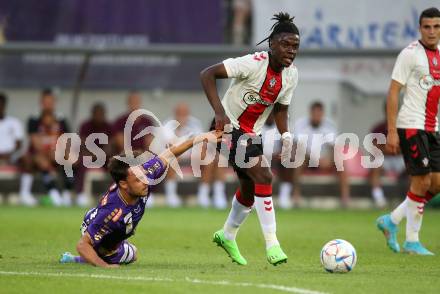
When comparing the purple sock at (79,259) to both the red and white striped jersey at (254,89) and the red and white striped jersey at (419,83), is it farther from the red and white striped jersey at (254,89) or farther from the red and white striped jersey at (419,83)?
the red and white striped jersey at (419,83)

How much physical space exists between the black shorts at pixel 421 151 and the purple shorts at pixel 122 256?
3.48 metres

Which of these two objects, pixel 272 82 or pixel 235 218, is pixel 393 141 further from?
pixel 235 218

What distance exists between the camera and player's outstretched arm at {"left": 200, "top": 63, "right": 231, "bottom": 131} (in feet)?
31.8

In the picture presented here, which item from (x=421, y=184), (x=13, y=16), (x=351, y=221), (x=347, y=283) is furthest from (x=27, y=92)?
(x=347, y=283)

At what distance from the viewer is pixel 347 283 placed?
28.1 feet

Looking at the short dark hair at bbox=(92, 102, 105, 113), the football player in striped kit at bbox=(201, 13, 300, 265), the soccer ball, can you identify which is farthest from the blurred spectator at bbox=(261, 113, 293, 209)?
the soccer ball

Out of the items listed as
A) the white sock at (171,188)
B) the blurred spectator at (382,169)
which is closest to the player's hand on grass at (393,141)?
the blurred spectator at (382,169)

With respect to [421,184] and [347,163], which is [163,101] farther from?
[421,184]

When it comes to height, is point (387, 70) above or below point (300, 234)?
above

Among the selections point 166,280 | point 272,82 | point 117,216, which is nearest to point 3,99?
point 272,82

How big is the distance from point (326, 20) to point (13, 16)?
7.14 m

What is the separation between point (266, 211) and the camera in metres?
9.81

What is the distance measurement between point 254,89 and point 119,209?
1.90 metres

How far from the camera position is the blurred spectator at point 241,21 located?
76.0 feet
